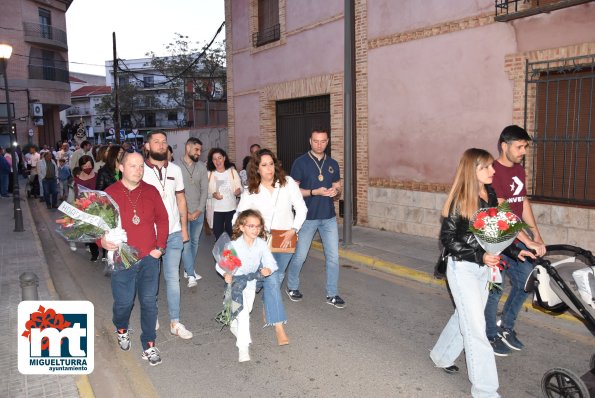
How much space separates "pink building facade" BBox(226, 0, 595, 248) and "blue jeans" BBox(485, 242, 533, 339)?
11.4 ft

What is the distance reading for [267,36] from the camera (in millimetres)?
15703

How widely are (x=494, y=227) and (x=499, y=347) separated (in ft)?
6.08

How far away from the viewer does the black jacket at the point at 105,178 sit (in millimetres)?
7949

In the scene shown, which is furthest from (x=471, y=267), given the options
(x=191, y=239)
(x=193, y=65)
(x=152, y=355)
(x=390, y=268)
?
(x=193, y=65)

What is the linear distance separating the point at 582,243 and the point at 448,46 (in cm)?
432

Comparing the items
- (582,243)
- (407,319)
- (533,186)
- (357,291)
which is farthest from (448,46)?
(407,319)

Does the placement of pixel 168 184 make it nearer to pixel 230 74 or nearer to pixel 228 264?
pixel 228 264

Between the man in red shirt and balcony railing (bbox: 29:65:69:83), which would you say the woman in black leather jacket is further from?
balcony railing (bbox: 29:65:69:83)

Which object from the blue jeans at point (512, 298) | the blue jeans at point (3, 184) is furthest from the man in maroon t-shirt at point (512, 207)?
the blue jeans at point (3, 184)

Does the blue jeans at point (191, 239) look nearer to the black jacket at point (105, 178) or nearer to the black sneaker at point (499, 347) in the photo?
the black jacket at point (105, 178)

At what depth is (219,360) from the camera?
16.3 ft

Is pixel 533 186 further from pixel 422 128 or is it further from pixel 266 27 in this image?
pixel 266 27

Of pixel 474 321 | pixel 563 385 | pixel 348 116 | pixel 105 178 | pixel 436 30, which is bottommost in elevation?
pixel 563 385
